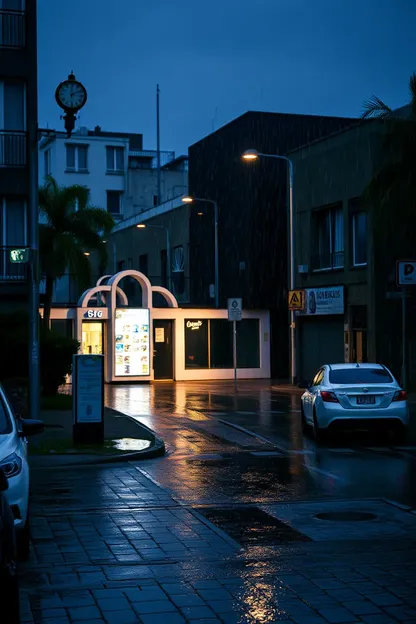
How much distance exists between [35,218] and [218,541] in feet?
33.1

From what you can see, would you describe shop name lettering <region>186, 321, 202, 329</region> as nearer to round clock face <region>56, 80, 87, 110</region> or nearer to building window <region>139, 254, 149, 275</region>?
building window <region>139, 254, 149, 275</region>

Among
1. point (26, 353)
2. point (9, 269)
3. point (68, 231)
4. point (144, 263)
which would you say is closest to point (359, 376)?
point (26, 353)

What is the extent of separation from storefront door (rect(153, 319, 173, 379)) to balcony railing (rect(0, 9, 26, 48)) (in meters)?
19.4

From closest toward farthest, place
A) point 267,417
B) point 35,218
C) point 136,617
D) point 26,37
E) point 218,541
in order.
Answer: point 136,617
point 218,541
point 35,218
point 267,417
point 26,37

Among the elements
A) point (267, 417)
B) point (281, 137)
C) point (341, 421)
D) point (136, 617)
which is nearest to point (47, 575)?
point (136, 617)

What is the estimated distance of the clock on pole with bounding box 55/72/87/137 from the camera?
723 inches

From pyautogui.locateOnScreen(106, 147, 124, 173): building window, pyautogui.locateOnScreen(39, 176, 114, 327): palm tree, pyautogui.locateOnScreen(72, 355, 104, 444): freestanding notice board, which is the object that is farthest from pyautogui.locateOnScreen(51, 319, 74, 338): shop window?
pyautogui.locateOnScreen(106, 147, 124, 173): building window

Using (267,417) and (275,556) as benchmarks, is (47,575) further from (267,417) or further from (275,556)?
(267,417)

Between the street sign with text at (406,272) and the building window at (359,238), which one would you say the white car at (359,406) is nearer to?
the street sign with text at (406,272)

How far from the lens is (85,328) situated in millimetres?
44094

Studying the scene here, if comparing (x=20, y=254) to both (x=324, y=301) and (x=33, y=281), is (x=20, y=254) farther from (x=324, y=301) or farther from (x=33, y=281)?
(x=324, y=301)

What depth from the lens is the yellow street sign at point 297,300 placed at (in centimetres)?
3781

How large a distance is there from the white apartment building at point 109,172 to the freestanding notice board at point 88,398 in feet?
205

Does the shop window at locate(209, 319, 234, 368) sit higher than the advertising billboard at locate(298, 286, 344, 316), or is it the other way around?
the advertising billboard at locate(298, 286, 344, 316)
